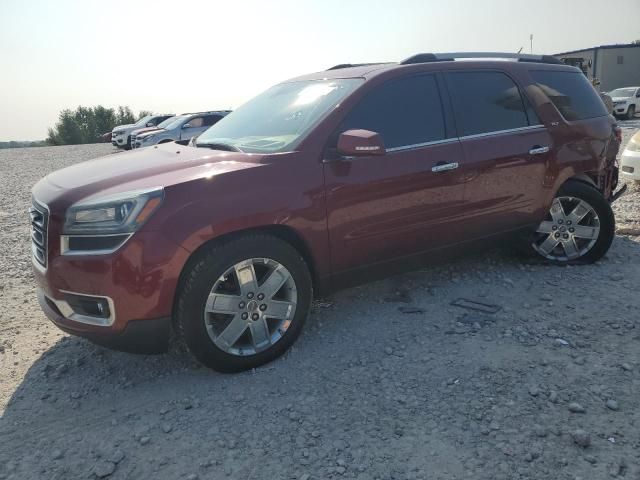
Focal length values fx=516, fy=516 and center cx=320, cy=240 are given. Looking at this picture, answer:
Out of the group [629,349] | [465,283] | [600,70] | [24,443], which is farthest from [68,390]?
[600,70]

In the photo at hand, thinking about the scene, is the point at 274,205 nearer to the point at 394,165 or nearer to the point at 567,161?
the point at 394,165

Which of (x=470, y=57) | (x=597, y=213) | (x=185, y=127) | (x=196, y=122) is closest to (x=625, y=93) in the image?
(x=196, y=122)

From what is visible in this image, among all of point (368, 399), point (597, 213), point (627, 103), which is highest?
point (597, 213)

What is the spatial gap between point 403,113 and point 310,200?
1.06m

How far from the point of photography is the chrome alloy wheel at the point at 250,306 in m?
3.05

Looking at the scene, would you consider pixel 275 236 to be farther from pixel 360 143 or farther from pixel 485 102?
pixel 485 102

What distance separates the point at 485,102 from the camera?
13.6ft

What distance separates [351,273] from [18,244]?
187 inches

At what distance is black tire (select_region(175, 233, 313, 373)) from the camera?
292cm

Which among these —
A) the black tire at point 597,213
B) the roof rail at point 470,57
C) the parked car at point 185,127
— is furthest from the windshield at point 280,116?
the parked car at point 185,127

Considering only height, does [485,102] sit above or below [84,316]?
above

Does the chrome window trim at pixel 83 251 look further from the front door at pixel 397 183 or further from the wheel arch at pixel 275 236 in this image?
the front door at pixel 397 183

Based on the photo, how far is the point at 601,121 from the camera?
4.77m

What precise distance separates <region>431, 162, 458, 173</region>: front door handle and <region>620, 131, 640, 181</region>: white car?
4670mm
